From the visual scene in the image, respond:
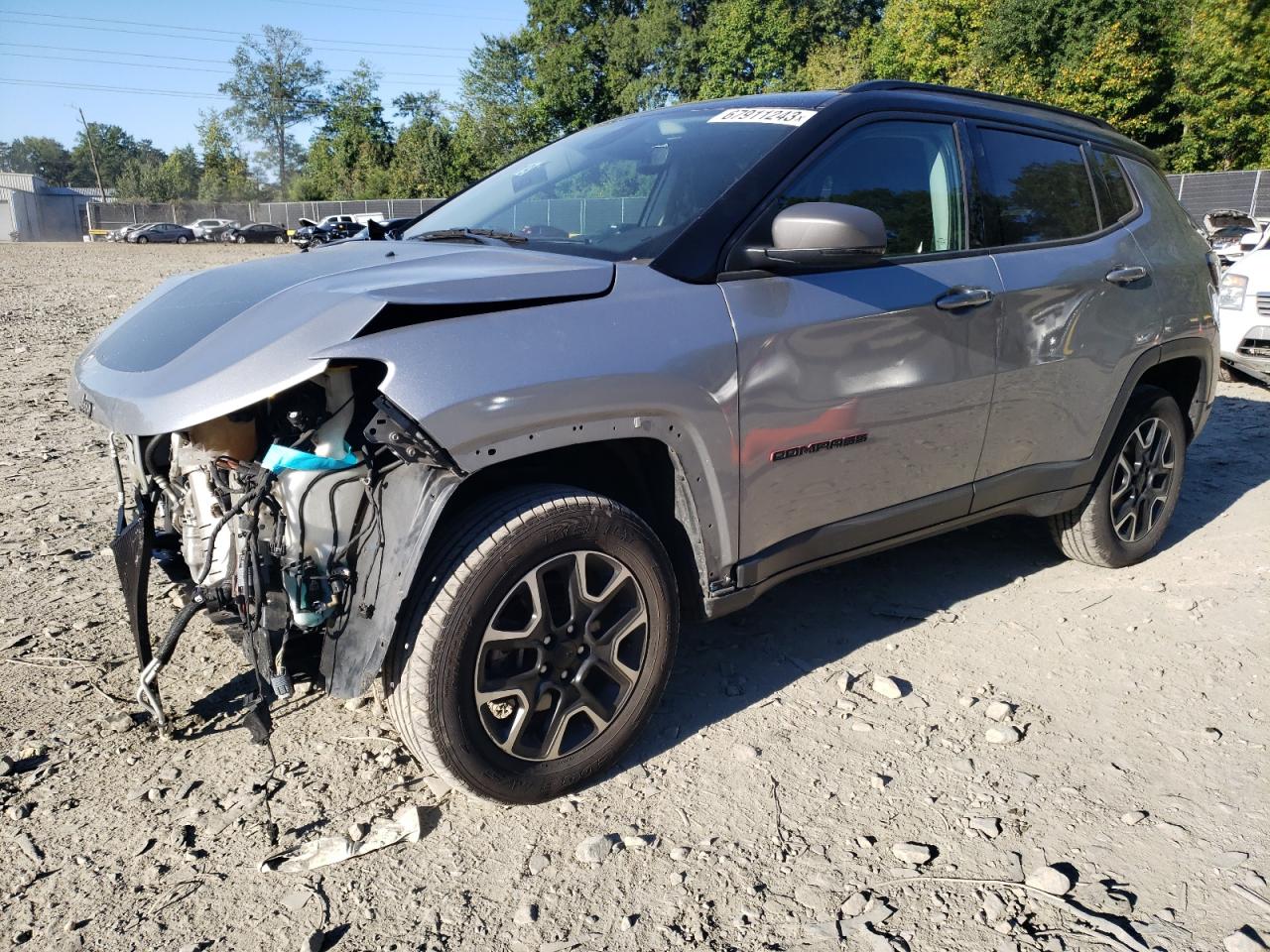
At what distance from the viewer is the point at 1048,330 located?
367 centimetres

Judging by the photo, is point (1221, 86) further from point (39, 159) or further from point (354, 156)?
point (39, 159)

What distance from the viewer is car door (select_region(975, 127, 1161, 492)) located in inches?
141

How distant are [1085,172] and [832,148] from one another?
5.40 ft

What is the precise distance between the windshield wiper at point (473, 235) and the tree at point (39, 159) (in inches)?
5801

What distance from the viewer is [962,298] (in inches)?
130

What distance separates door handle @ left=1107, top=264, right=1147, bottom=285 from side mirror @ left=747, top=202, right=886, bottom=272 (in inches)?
65.5

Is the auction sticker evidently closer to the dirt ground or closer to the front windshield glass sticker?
the front windshield glass sticker

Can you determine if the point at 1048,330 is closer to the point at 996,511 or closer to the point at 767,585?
the point at 996,511

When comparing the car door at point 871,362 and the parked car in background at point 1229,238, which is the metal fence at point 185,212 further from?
the car door at point 871,362

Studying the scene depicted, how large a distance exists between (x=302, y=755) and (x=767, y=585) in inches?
58.9

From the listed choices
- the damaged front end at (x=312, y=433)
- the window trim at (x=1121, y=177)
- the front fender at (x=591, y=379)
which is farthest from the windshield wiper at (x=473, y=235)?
the window trim at (x=1121, y=177)

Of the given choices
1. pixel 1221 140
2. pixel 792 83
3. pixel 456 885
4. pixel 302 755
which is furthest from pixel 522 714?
pixel 792 83

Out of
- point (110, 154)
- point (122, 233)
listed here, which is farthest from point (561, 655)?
point (110, 154)

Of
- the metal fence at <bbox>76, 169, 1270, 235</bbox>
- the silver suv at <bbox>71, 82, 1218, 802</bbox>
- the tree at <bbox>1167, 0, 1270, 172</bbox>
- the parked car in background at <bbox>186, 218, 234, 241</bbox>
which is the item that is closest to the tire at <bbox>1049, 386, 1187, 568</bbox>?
the silver suv at <bbox>71, 82, 1218, 802</bbox>
